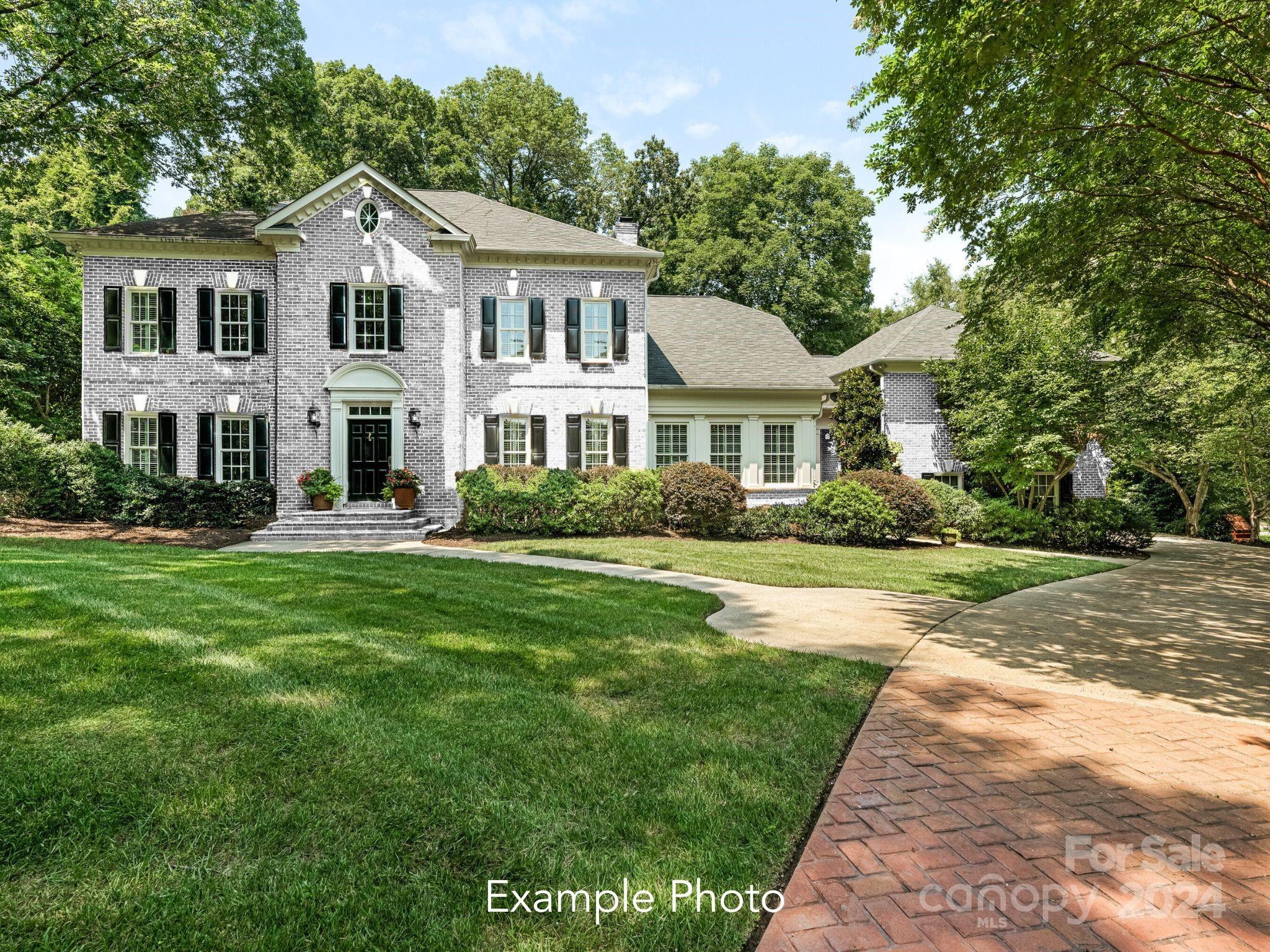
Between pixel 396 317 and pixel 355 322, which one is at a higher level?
pixel 396 317

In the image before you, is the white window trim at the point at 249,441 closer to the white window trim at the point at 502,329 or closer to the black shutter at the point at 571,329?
the white window trim at the point at 502,329

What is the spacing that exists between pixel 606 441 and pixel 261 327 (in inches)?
380

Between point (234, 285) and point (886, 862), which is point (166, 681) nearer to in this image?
point (886, 862)

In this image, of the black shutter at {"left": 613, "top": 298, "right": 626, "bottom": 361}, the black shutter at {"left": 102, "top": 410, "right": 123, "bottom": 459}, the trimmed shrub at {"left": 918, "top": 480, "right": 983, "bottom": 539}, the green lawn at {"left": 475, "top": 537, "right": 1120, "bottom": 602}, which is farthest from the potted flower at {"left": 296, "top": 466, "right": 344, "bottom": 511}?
the trimmed shrub at {"left": 918, "top": 480, "right": 983, "bottom": 539}

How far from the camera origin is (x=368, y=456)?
Answer: 1619 centimetres

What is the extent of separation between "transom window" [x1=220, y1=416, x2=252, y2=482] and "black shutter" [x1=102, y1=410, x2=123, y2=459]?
2.38m

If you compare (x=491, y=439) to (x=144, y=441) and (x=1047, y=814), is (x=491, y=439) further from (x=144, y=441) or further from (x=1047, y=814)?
(x=1047, y=814)

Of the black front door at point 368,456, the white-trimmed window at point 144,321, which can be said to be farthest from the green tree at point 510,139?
the black front door at point 368,456

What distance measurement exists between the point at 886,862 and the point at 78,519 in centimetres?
1824

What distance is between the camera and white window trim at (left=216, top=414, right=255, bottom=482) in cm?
1662

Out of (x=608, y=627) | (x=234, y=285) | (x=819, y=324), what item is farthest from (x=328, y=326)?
(x=819, y=324)

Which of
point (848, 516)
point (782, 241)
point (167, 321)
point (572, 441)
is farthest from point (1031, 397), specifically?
point (167, 321)

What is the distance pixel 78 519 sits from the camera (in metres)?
14.5

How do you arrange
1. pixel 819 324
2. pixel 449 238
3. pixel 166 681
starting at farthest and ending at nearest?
pixel 819 324 < pixel 449 238 < pixel 166 681
